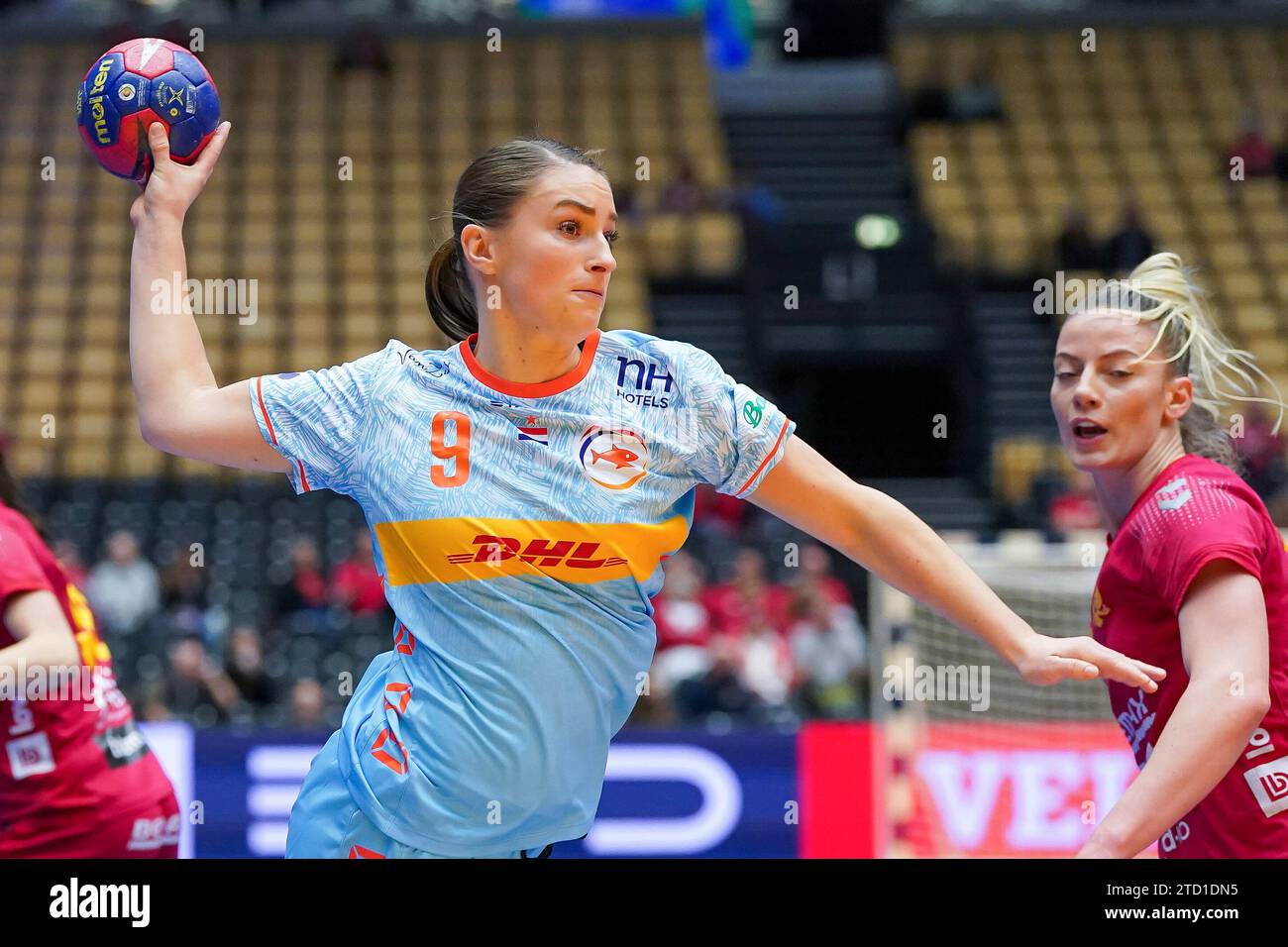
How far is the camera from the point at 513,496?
252 centimetres

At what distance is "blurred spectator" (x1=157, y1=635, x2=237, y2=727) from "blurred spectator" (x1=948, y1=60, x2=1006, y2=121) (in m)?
10.4

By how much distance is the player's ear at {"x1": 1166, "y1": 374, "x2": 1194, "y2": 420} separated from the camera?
2922 mm

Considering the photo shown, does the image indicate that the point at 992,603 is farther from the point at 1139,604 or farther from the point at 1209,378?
the point at 1209,378

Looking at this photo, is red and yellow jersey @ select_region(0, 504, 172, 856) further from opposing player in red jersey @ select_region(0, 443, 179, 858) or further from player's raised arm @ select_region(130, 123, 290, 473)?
player's raised arm @ select_region(130, 123, 290, 473)

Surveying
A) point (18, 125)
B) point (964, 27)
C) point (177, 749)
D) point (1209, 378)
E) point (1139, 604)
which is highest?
point (964, 27)

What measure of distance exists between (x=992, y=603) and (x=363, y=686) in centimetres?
104

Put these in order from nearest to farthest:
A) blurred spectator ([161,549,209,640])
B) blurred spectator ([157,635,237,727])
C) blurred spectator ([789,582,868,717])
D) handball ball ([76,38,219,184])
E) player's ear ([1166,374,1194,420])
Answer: handball ball ([76,38,219,184]) < player's ear ([1166,374,1194,420]) < blurred spectator ([157,635,237,727]) < blurred spectator ([789,582,868,717]) < blurred spectator ([161,549,209,640])

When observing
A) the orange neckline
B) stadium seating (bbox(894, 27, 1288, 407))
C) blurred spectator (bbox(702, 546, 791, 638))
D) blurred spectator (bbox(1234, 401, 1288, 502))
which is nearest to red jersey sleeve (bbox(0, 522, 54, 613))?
the orange neckline

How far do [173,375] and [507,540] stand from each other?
23.5 inches

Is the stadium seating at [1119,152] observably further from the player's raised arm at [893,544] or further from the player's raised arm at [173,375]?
the player's raised arm at [173,375]

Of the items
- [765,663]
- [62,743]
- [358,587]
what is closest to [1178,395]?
[62,743]

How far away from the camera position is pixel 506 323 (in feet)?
8.66

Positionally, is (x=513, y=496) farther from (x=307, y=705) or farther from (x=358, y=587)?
(x=358, y=587)
